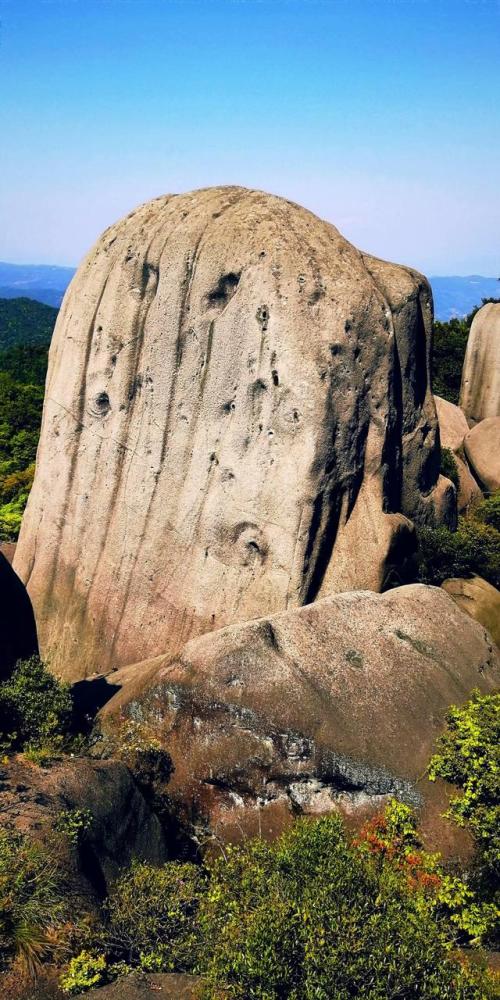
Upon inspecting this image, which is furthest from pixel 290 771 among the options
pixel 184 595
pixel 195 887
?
pixel 184 595

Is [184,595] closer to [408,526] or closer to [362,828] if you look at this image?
[408,526]

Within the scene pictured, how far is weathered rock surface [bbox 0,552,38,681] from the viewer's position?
14719mm

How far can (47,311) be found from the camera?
15925 centimetres

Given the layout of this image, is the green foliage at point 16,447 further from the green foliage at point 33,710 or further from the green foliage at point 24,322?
the green foliage at point 24,322

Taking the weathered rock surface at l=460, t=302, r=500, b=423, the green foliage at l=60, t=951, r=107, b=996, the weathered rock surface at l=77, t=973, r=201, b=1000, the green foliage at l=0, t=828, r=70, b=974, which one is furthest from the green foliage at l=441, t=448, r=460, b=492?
the green foliage at l=60, t=951, r=107, b=996

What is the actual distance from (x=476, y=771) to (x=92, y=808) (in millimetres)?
5621

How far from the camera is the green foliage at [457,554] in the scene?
20.6m

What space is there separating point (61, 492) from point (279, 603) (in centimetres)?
608

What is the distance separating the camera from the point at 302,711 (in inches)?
532

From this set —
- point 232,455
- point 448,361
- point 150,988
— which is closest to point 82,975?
point 150,988

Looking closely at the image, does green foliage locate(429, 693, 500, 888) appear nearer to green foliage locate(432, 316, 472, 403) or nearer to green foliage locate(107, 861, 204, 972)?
green foliage locate(107, 861, 204, 972)

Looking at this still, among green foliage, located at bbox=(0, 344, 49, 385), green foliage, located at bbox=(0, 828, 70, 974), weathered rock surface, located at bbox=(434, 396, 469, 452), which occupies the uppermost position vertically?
weathered rock surface, located at bbox=(434, 396, 469, 452)

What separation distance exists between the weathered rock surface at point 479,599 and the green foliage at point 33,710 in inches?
374

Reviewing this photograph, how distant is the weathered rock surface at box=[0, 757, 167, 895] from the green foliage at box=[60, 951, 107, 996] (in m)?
1.31
